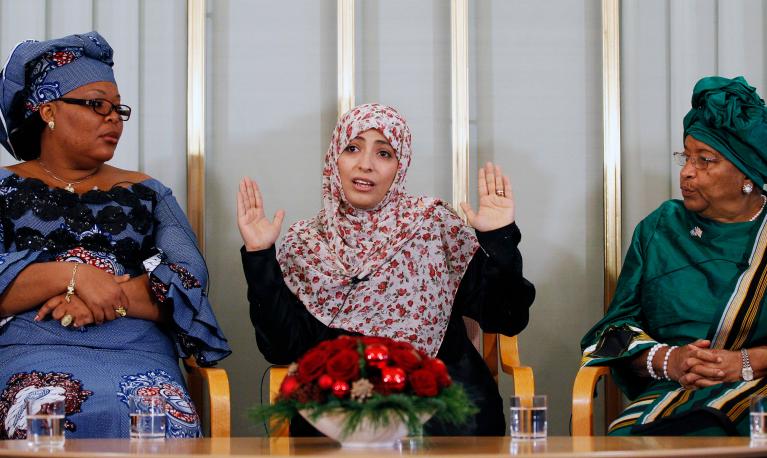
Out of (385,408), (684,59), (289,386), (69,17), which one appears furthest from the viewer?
(684,59)

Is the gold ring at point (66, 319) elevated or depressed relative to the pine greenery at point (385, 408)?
elevated

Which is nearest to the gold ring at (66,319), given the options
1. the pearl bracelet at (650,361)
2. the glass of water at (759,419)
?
the pearl bracelet at (650,361)

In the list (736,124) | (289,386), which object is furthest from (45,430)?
(736,124)

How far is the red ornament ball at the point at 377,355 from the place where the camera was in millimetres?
1918

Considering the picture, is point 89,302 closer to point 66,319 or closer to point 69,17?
point 66,319

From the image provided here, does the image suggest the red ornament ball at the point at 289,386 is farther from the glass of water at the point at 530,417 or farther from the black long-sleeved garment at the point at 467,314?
the black long-sleeved garment at the point at 467,314

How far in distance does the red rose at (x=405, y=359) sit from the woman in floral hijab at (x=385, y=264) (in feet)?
3.32

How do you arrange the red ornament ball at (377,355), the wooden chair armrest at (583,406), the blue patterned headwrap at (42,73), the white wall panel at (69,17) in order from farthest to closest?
the white wall panel at (69,17) → the blue patterned headwrap at (42,73) → the wooden chair armrest at (583,406) → the red ornament ball at (377,355)

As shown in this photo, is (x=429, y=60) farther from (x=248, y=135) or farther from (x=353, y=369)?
(x=353, y=369)

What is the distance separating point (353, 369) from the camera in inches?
74.6

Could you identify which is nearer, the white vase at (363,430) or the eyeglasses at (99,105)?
the white vase at (363,430)

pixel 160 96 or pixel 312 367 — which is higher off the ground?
pixel 160 96

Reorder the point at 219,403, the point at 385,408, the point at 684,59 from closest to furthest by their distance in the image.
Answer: the point at 385,408, the point at 219,403, the point at 684,59

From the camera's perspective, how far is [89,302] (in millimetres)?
2875
